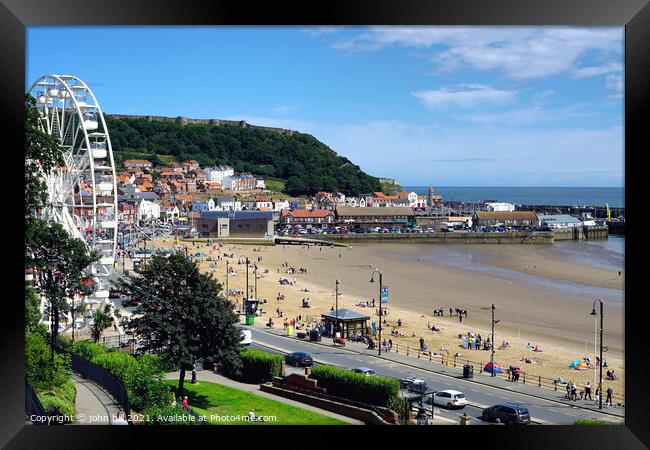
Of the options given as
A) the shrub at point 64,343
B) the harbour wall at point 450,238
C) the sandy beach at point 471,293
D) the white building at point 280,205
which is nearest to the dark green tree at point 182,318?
the shrub at point 64,343

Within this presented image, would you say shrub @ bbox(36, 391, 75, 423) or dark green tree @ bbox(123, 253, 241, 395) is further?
dark green tree @ bbox(123, 253, 241, 395)

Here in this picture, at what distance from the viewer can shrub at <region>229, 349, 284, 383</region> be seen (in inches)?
411

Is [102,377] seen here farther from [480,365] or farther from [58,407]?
[480,365]

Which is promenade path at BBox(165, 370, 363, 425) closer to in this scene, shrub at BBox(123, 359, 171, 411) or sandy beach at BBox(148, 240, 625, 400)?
shrub at BBox(123, 359, 171, 411)

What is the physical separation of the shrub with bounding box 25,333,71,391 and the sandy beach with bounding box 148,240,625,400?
7938 millimetres

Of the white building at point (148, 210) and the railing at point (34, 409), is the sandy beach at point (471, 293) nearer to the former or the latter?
the white building at point (148, 210)

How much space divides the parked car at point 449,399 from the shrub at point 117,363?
12.9 feet

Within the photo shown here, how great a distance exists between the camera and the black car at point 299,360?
1177cm

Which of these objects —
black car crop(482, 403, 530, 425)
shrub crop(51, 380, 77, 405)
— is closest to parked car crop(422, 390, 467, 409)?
black car crop(482, 403, 530, 425)

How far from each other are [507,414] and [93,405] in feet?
16.7

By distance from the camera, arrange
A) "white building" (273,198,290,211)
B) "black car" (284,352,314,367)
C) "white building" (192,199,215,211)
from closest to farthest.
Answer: "black car" (284,352,314,367) < "white building" (192,199,215,211) < "white building" (273,198,290,211)

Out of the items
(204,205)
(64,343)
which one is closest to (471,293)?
(64,343)
